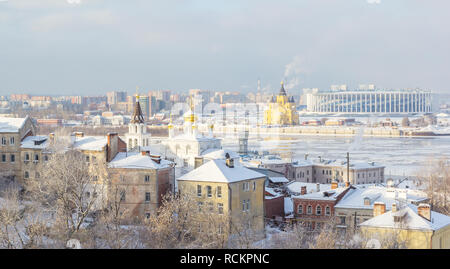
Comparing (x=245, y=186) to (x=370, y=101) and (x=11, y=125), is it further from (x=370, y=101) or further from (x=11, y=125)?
(x=370, y=101)

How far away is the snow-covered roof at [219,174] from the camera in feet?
46.8

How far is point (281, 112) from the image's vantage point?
8719 centimetres

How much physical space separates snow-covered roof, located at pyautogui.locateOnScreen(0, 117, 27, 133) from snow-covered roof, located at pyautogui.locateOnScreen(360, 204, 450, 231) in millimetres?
9737

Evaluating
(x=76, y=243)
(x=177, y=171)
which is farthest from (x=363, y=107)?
(x=76, y=243)

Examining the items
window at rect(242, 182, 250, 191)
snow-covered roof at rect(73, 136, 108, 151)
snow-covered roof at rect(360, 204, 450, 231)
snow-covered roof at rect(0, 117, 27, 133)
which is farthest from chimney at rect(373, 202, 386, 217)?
snow-covered roof at rect(0, 117, 27, 133)

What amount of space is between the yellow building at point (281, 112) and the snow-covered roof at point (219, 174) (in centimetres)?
7118

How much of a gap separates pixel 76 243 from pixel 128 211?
3621mm

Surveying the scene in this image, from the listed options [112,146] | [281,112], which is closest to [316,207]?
[112,146]

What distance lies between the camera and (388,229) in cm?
1161
